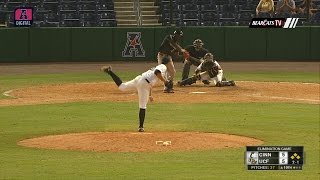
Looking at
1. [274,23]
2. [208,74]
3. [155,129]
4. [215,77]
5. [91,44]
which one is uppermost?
[274,23]

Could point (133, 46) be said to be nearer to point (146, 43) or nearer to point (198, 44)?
point (146, 43)

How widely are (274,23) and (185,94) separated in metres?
15.5

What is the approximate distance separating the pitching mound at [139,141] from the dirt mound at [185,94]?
829 centimetres

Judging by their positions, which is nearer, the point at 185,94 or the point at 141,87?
the point at 141,87

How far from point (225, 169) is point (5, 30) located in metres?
29.2

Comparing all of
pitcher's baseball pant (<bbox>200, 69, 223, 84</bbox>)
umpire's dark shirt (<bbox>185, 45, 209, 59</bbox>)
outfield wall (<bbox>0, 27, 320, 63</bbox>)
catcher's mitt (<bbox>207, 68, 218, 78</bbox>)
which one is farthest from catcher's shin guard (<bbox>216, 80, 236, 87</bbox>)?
outfield wall (<bbox>0, 27, 320, 63</bbox>)

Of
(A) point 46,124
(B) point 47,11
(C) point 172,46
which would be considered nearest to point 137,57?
(B) point 47,11

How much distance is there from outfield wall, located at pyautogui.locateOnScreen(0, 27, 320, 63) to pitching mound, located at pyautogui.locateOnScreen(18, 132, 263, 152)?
24009 millimetres

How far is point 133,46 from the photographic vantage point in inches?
1758

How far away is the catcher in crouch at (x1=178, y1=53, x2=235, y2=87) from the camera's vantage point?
31.8 m

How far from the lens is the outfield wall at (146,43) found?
4362 centimetres

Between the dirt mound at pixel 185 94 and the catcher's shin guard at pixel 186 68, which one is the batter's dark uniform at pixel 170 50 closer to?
the dirt mound at pixel 185 94

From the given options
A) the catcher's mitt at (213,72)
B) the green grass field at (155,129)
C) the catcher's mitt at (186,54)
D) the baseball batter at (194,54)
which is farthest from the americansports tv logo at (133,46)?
the catcher's mitt at (186,54)
